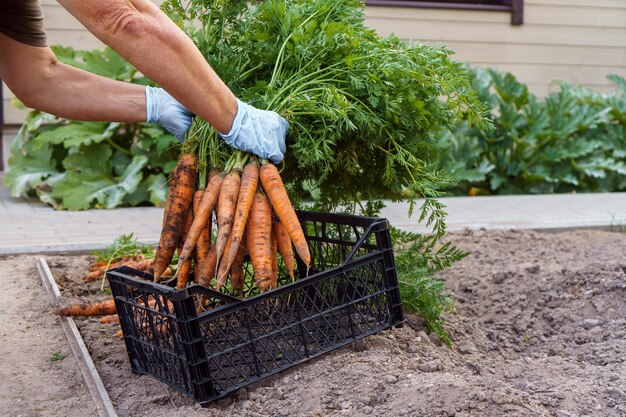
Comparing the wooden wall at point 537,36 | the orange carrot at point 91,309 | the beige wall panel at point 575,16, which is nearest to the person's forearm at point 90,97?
the orange carrot at point 91,309

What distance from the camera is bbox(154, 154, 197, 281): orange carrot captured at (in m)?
3.33

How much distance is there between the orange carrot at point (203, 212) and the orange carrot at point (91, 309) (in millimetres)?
832

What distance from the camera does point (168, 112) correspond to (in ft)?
11.4

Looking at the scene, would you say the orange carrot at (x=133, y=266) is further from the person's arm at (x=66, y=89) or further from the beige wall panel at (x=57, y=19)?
the beige wall panel at (x=57, y=19)

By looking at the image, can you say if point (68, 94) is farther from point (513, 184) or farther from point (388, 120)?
point (513, 184)

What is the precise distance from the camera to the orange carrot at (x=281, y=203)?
3.21 metres

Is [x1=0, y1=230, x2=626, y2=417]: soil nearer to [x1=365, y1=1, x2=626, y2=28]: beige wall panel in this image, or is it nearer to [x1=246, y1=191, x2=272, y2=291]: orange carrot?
[x1=246, y1=191, x2=272, y2=291]: orange carrot

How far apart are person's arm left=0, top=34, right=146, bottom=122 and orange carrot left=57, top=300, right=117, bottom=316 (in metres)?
0.91

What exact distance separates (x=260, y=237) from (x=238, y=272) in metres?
0.22

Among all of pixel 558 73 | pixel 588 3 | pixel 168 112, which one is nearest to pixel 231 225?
pixel 168 112

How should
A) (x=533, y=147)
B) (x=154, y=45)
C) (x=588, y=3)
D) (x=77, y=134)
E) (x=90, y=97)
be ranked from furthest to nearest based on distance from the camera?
(x=588, y=3) → (x=533, y=147) → (x=77, y=134) → (x=90, y=97) → (x=154, y=45)

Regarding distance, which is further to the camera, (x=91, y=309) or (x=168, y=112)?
(x=91, y=309)

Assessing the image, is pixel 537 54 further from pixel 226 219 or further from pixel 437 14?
pixel 226 219

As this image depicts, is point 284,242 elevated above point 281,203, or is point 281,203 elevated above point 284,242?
point 281,203
